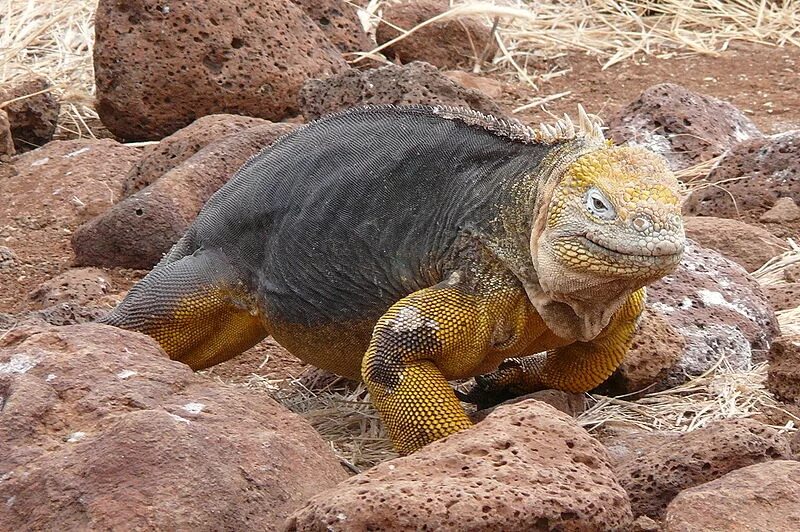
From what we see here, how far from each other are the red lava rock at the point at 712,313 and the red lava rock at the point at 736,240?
78 centimetres

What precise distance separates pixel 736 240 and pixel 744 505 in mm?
3886

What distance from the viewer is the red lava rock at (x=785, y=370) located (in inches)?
220

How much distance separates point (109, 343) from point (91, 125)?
6.56 m

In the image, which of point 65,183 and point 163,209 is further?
point 65,183

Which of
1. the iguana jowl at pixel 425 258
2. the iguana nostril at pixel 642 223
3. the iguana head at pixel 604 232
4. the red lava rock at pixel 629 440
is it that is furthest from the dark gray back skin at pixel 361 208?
the red lava rock at pixel 629 440

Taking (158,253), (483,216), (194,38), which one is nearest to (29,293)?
(158,253)

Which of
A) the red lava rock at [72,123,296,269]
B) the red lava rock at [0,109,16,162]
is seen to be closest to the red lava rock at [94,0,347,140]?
the red lava rock at [0,109,16,162]

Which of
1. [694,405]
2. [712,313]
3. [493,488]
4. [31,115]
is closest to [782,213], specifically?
[712,313]

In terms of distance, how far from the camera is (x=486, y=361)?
17.4 ft

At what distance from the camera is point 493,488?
3.70 meters

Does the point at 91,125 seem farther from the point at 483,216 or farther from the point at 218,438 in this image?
the point at 218,438

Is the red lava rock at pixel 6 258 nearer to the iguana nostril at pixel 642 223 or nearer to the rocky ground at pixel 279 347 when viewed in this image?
the rocky ground at pixel 279 347

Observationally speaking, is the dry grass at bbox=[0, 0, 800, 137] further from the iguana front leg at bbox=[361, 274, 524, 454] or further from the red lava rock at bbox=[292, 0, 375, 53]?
the iguana front leg at bbox=[361, 274, 524, 454]

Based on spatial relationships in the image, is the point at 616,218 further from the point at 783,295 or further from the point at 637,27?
the point at 637,27
